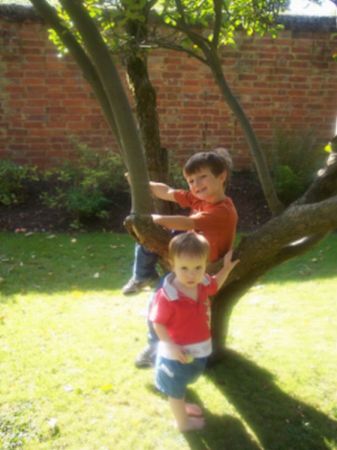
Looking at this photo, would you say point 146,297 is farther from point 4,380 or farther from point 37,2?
point 37,2

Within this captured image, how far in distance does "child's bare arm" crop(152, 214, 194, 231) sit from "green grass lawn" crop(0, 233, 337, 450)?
3.90 ft

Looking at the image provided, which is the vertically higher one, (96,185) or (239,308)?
(96,185)

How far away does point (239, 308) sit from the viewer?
4707 mm

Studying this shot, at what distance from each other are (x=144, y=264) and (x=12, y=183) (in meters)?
4.27

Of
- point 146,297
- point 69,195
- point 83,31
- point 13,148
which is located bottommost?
point 146,297

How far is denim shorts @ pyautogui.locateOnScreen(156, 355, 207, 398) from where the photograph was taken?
8.93 feet

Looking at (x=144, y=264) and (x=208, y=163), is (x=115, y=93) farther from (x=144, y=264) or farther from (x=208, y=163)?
(x=144, y=264)

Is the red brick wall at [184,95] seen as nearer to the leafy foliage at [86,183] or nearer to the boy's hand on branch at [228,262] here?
the leafy foliage at [86,183]

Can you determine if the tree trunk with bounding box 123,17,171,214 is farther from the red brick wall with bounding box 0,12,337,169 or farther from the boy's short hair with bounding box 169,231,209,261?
the red brick wall with bounding box 0,12,337,169

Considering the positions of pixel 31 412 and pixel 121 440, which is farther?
pixel 31 412

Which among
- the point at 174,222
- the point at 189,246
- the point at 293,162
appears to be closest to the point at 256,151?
the point at 174,222

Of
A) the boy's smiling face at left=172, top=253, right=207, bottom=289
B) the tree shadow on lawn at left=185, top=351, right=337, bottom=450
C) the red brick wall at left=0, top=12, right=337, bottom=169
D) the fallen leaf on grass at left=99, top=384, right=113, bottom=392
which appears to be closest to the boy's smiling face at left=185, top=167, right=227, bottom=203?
the boy's smiling face at left=172, top=253, right=207, bottom=289

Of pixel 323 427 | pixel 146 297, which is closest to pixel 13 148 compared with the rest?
pixel 146 297

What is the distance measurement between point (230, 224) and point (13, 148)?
226 inches
